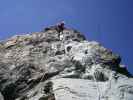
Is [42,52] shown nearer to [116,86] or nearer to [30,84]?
[30,84]

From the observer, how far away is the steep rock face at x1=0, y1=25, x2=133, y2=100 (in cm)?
2967

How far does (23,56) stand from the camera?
37281 millimetres

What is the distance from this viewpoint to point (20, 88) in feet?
105

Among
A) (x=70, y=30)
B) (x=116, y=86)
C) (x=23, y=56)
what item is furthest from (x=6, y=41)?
(x=116, y=86)

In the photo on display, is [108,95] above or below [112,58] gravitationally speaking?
below

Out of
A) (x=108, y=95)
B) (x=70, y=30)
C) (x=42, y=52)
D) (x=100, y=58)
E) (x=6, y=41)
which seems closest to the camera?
(x=108, y=95)

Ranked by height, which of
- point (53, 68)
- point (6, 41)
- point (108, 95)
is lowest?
point (108, 95)

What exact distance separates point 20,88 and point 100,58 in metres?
9.01

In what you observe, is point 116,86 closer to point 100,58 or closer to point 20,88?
point 100,58

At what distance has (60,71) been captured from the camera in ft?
108

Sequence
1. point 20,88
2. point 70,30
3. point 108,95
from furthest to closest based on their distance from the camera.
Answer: point 70,30, point 20,88, point 108,95

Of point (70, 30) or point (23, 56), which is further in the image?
point (70, 30)

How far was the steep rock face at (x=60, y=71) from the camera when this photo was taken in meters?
29.7

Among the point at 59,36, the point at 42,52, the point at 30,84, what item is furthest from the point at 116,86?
the point at 59,36
